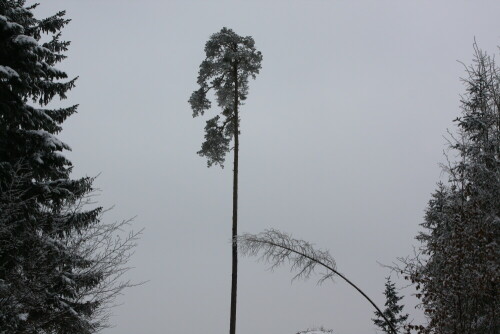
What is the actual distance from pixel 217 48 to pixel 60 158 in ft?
33.8

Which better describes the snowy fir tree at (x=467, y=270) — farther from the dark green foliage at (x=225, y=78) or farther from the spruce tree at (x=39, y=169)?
the dark green foliage at (x=225, y=78)

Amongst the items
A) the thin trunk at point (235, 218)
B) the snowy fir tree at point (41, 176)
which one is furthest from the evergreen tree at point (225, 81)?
the snowy fir tree at point (41, 176)

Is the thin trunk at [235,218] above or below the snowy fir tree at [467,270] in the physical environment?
above

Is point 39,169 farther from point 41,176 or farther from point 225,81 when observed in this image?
point 225,81

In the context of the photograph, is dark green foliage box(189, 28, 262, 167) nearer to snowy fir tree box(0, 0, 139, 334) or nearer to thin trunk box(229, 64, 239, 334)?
thin trunk box(229, 64, 239, 334)

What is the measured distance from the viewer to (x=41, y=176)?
9.84 meters

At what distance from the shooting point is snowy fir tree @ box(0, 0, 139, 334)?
7996 mm

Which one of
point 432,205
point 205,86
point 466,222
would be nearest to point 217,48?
point 205,86

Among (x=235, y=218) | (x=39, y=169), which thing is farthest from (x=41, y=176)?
(x=235, y=218)

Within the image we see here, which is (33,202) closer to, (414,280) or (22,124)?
(22,124)

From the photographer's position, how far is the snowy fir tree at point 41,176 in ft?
26.2

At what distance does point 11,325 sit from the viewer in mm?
6711

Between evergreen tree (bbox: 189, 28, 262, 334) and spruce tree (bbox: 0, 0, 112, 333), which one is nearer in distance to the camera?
spruce tree (bbox: 0, 0, 112, 333)

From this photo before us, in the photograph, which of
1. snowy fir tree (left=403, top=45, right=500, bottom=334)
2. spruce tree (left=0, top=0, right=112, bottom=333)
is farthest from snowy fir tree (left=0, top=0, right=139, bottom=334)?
snowy fir tree (left=403, top=45, right=500, bottom=334)
